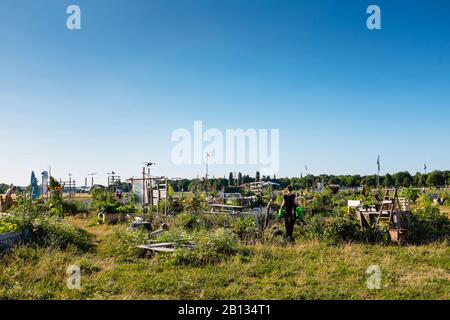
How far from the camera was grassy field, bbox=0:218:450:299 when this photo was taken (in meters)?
6.10

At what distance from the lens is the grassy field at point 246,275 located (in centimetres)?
610

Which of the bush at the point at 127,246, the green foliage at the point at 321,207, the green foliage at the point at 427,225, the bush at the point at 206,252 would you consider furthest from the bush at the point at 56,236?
the green foliage at the point at 427,225

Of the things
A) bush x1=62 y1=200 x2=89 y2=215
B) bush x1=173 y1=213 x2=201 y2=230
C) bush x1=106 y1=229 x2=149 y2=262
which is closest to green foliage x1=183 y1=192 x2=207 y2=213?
bush x1=173 y1=213 x2=201 y2=230

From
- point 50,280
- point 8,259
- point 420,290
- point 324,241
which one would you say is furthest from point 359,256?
point 8,259

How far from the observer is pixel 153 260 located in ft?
27.3

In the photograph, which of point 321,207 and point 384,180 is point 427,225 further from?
point 384,180

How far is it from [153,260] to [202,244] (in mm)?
1195

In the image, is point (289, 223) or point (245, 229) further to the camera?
point (245, 229)

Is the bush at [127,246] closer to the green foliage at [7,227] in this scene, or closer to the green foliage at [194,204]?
the green foliage at [7,227]

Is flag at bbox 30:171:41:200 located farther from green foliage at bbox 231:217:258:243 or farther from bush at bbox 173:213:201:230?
green foliage at bbox 231:217:258:243

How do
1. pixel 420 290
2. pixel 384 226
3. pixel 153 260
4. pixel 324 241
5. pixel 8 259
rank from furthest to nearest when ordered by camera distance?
pixel 384 226, pixel 324 241, pixel 153 260, pixel 8 259, pixel 420 290

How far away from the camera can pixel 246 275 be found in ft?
23.8

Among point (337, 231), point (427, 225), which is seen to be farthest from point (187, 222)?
point (427, 225)

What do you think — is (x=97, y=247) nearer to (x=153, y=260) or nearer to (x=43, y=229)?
(x=43, y=229)
